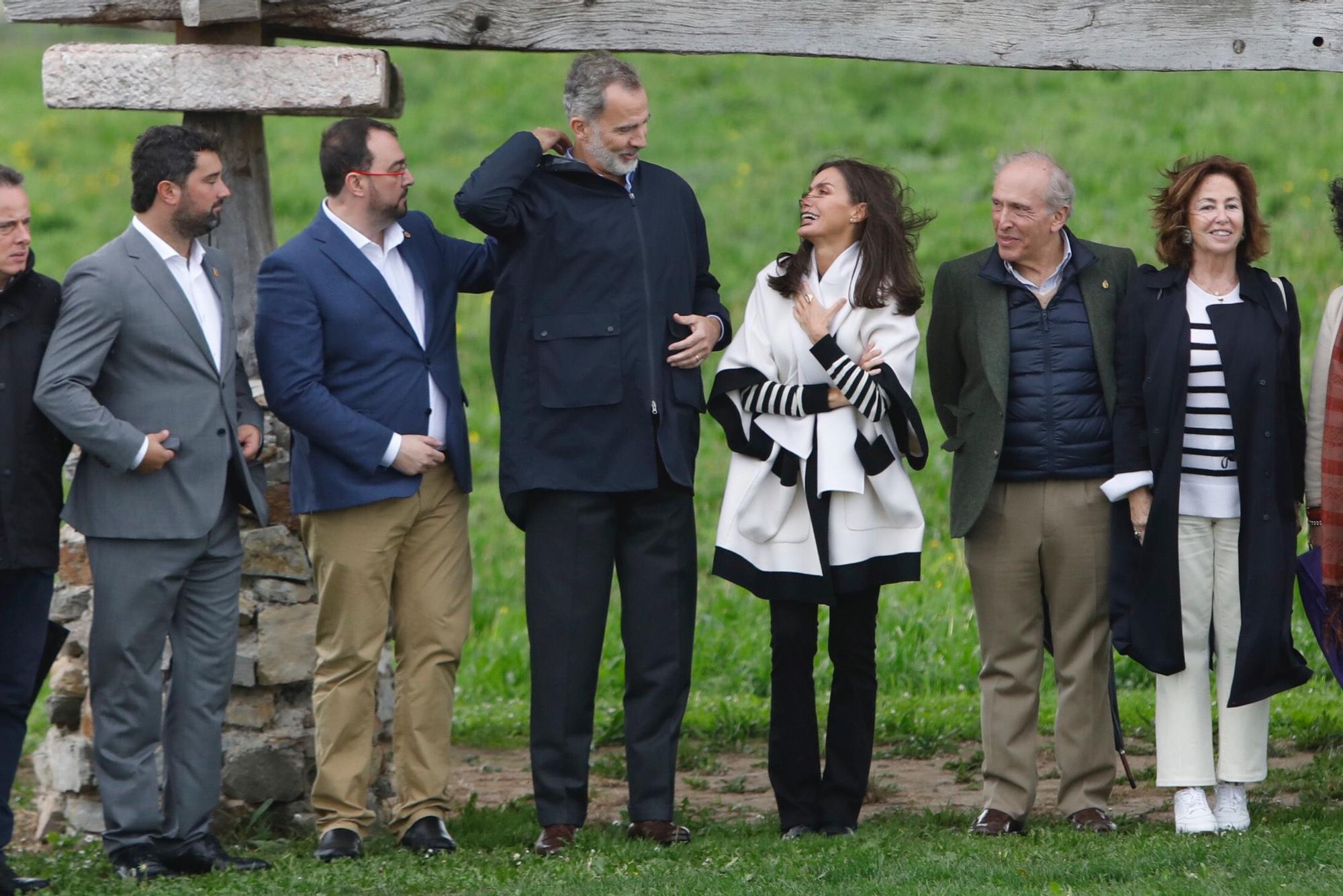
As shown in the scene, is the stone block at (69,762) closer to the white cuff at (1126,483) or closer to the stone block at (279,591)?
the stone block at (279,591)

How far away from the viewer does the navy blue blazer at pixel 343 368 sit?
5.00m

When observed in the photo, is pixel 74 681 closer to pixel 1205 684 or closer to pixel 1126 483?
pixel 1126 483

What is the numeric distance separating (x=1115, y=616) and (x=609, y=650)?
3.81 m

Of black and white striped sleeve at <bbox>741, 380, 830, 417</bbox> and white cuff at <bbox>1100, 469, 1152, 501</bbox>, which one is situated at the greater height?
black and white striped sleeve at <bbox>741, 380, 830, 417</bbox>

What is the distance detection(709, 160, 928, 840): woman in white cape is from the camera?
5090 millimetres

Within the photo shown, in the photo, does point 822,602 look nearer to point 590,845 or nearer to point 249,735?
point 590,845

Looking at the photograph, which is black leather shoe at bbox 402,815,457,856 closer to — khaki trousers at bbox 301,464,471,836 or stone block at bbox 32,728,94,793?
khaki trousers at bbox 301,464,471,836

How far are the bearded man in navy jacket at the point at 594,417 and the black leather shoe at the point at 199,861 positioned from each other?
34.2 inches

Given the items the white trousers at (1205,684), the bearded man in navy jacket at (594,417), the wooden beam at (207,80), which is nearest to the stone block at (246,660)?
the bearded man in navy jacket at (594,417)

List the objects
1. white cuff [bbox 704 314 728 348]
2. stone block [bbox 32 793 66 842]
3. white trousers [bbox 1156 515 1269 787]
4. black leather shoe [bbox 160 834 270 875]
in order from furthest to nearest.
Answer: stone block [bbox 32 793 66 842] → white cuff [bbox 704 314 728 348] → white trousers [bbox 1156 515 1269 787] → black leather shoe [bbox 160 834 270 875]

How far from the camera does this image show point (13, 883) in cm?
478

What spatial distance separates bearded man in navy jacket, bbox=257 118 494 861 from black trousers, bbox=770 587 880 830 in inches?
39.3

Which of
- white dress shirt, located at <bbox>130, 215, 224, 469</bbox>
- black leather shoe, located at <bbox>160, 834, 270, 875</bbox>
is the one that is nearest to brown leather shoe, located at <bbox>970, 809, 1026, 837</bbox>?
black leather shoe, located at <bbox>160, 834, 270, 875</bbox>

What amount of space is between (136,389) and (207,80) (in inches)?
50.9
